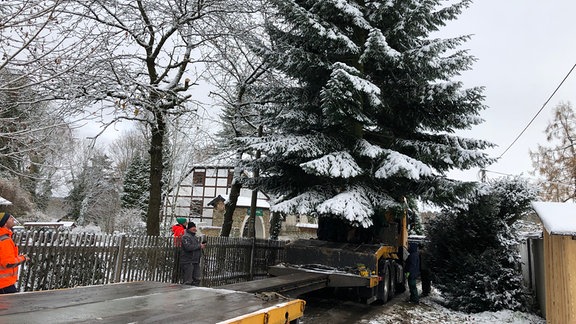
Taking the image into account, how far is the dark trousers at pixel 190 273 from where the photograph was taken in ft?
31.2

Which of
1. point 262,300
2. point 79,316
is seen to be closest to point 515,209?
point 262,300

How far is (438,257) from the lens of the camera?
513 inches

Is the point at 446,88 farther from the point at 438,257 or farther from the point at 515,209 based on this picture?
the point at 438,257

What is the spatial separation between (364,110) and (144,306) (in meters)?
10.2

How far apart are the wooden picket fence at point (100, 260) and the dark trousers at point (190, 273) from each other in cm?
30

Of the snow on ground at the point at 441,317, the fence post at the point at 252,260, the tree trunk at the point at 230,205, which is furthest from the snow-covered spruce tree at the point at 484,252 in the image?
the tree trunk at the point at 230,205

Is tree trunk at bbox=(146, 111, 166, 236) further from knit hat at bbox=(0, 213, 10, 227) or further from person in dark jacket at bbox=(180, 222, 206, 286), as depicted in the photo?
knit hat at bbox=(0, 213, 10, 227)

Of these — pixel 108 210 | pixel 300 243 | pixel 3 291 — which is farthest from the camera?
pixel 108 210

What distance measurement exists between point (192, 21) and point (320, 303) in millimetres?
8345

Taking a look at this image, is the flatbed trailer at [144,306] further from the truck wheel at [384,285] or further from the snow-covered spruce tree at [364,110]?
the truck wheel at [384,285]

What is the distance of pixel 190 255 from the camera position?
962 centimetres

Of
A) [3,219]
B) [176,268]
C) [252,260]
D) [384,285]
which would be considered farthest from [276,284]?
[252,260]

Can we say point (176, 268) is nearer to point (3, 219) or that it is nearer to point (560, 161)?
point (3, 219)

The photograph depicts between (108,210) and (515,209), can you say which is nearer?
(515,209)
